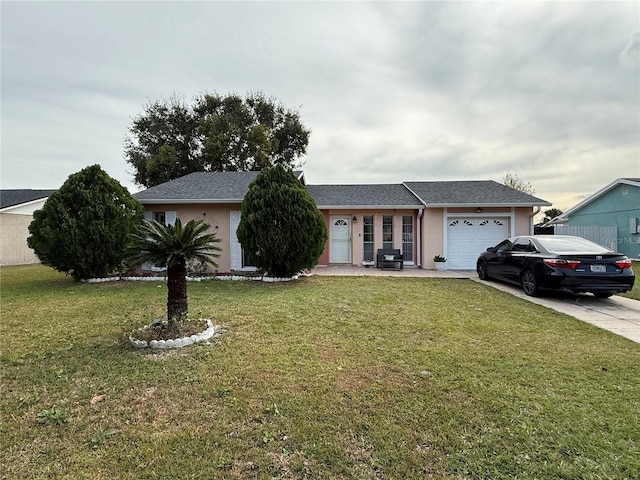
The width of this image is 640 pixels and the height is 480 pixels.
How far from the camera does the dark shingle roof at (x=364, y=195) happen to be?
13422 millimetres

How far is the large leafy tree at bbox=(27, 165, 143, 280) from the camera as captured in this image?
9.33 metres

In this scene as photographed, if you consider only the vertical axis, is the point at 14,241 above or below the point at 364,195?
below

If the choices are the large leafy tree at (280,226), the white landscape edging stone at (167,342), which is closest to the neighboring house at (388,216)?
the large leafy tree at (280,226)

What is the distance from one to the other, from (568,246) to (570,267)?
0.79m

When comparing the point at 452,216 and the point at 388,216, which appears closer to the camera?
the point at 452,216

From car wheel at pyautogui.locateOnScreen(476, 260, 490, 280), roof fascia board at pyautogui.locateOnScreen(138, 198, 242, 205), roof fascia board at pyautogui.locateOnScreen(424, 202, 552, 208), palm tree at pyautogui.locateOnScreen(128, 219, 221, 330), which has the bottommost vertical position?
car wheel at pyautogui.locateOnScreen(476, 260, 490, 280)

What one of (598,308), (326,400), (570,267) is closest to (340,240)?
A: (570,267)

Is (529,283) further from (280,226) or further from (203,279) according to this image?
(203,279)

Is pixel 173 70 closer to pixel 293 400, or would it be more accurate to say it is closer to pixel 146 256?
pixel 146 256

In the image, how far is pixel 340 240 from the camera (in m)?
14.1

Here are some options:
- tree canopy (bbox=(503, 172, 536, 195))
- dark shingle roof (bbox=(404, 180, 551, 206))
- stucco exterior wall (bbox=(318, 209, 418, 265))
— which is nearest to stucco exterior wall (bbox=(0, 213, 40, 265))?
stucco exterior wall (bbox=(318, 209, 418, 265))

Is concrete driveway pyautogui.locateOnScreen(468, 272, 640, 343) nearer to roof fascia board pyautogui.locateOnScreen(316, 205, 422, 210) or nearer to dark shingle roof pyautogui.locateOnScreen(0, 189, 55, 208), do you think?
roof fascia board pyautogui.locateOnScreen(316, 205, 422, 210)

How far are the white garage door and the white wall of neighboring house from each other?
20.5 metres

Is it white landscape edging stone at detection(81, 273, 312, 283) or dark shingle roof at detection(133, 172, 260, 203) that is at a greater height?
dark shingle roof at detection(133, 172, 260, 203)
